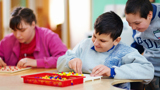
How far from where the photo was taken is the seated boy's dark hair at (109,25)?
1.10 m

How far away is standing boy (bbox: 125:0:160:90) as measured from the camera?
126cm

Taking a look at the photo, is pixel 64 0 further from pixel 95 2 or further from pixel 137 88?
pixel 137 88

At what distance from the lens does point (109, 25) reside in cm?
112

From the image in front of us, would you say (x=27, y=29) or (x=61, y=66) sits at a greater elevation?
(x=27, y=29)

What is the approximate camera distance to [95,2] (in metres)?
4.39

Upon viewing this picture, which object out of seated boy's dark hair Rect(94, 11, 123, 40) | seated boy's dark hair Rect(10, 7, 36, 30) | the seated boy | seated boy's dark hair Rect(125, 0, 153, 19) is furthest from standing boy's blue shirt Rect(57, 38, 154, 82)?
seated boy's dark hair Rect(10, 7, 36, 30)

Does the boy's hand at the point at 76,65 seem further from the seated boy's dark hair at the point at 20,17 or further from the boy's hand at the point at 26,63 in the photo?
the seated boy's dark hair at the point at 20,17

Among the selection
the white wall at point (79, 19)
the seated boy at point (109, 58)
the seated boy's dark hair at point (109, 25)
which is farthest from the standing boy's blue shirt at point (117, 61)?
the white wall at point (79, 19)

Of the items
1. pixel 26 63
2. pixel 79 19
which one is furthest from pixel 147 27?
pixel 79 19

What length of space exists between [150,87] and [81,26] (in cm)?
341

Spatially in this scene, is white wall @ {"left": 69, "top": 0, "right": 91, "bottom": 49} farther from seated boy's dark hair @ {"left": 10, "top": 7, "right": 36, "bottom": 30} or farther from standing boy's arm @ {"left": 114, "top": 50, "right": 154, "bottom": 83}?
standing boy's arm @ {"left": 114, "top": 50, "right": 154, "bottom": 83}

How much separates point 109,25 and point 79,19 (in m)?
3.76

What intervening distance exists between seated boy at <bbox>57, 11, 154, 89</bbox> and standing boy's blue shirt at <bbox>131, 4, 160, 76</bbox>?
30cm

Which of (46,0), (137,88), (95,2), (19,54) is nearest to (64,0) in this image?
(46,0)
